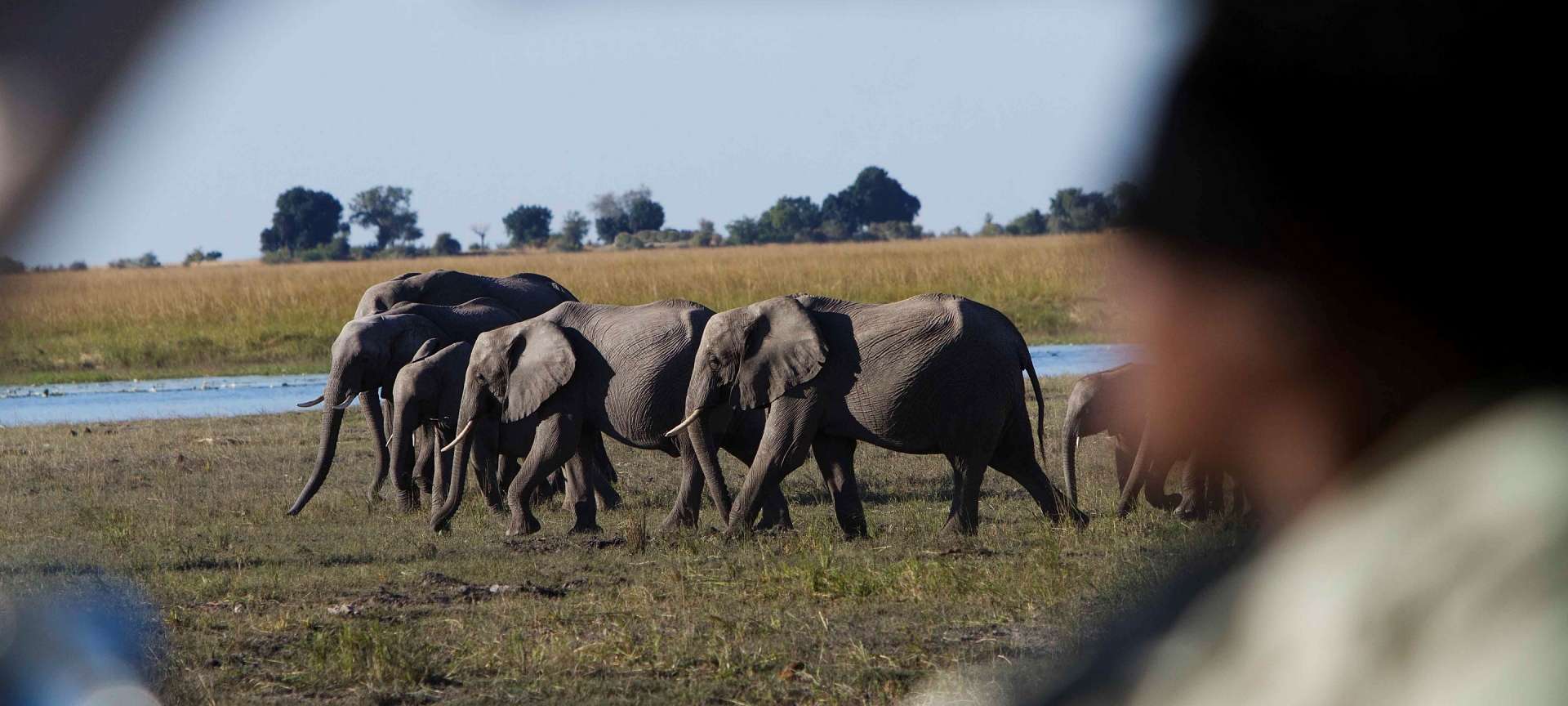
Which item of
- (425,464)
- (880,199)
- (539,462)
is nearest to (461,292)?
(425,464)

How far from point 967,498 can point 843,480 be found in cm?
70

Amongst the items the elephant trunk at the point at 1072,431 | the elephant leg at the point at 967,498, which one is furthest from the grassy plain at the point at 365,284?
the elephant leg at the point at 967,498

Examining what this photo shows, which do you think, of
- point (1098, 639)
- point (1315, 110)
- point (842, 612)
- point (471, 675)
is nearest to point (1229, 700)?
point (1098, 639)

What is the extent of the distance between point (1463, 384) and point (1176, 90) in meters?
0.26

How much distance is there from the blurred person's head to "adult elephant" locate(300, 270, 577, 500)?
44.0 feet

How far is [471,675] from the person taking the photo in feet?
16.6

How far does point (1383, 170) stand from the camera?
1.04m

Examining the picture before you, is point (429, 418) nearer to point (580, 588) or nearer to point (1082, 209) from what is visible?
point (580, 588)

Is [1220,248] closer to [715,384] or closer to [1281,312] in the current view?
[1281,312]

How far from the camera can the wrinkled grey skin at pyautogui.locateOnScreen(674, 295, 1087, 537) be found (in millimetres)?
8656

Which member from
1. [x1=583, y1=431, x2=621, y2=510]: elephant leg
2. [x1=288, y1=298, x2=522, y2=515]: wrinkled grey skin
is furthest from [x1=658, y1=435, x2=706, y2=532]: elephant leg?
[x1=288, y1=298, x2=522, y2=515]: wrinkled grey skin

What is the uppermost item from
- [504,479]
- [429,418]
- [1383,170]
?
[1383,170]

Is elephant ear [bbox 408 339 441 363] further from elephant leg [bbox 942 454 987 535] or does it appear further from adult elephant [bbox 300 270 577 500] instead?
elephant leg [bbox 942 454 987 535]

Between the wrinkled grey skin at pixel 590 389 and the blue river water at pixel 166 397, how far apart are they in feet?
27.0
